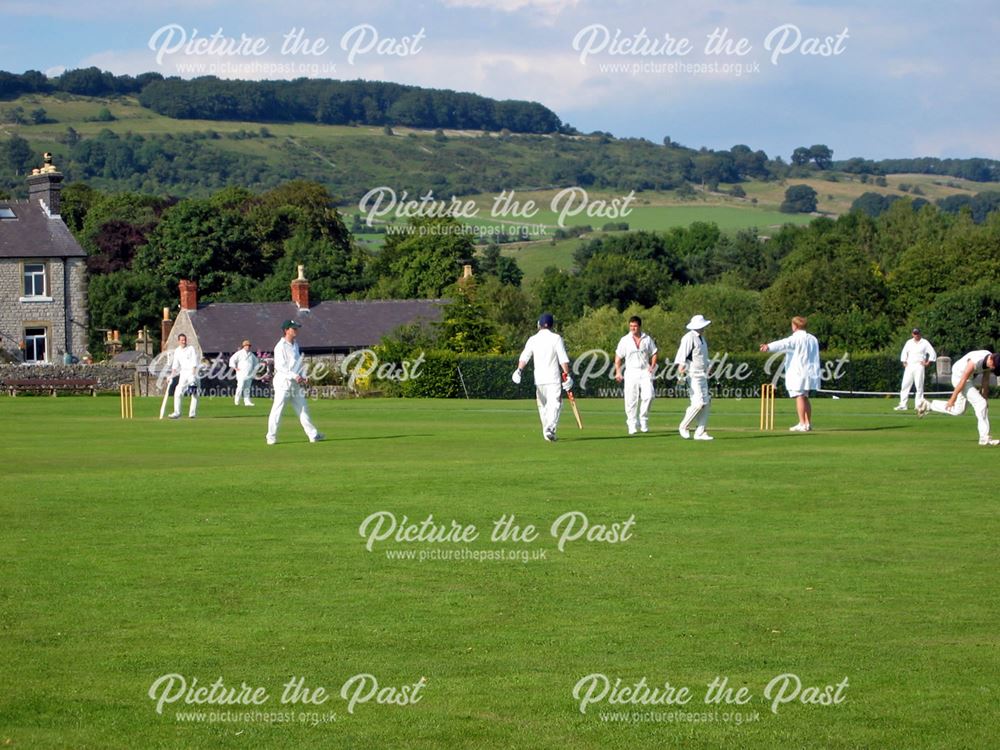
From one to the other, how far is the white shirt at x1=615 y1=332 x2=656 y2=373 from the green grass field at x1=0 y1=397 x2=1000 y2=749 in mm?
5921

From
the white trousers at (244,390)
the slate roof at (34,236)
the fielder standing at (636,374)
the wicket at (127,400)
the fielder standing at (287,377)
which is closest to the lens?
the fielder standing at (287,377)

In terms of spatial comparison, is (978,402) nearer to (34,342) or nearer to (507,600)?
(507,600)

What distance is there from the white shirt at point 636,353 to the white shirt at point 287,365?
5.96m

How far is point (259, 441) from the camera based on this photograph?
85.9 feet

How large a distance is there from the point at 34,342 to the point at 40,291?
2566 mm

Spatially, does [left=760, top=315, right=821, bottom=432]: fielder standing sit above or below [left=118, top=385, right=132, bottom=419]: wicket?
above

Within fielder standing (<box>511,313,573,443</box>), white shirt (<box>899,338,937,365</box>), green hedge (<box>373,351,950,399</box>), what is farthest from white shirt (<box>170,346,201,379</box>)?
green hedge (<box>373,351,950,399</box>)

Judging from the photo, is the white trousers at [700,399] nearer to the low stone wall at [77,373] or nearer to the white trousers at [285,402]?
the white trousers at [285,402]

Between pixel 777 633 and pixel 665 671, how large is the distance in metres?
1.29

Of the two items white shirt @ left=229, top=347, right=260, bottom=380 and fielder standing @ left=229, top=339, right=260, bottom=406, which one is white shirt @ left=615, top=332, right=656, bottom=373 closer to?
fielder standing @ left=229, top=339, right=260, bottom=406

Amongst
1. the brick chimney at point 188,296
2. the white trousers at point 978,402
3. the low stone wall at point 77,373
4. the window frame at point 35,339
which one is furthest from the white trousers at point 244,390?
the brick chimney at point 188,296

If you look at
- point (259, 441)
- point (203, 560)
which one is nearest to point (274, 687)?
point (203, 560)

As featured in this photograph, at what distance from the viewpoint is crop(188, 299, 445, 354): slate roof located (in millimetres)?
77938

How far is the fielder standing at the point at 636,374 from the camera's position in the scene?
27.0 m
